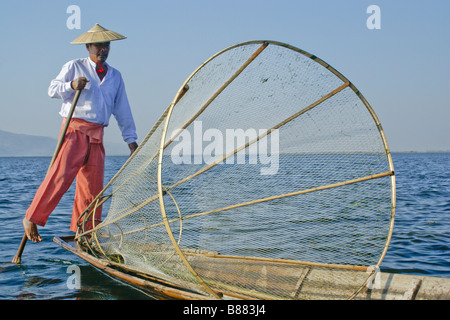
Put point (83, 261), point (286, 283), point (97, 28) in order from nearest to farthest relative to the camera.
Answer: point (286, 283) < point (97, 28) < point (83, 261)

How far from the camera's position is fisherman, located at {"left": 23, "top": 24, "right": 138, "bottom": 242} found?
4402 millimetres

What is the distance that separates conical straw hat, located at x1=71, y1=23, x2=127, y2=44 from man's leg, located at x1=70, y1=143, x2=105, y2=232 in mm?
949

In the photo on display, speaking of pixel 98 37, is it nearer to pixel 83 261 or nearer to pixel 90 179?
pixel 90 179

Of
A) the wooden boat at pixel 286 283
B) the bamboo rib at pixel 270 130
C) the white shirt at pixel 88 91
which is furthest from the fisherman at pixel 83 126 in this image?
the bamboo rib at pixel 270 130

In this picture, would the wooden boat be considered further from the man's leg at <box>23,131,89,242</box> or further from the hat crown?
the hat crown

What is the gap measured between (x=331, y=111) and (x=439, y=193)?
10577mm

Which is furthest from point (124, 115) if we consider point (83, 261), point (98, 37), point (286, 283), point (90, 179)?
point (286, 283)

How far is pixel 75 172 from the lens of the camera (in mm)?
4570

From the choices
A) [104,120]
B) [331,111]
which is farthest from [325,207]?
[104,120]

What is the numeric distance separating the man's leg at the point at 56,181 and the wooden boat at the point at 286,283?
43 centimetres

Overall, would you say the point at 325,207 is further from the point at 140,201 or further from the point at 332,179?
the point at 140,201

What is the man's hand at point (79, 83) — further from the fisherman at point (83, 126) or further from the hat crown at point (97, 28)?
the hat crown at point (97, 28)

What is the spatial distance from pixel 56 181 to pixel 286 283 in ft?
7.15

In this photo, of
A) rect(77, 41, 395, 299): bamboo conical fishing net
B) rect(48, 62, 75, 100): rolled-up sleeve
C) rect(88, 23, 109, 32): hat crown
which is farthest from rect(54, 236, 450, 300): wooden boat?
rect(88, 23, 109, 32): hat crown
